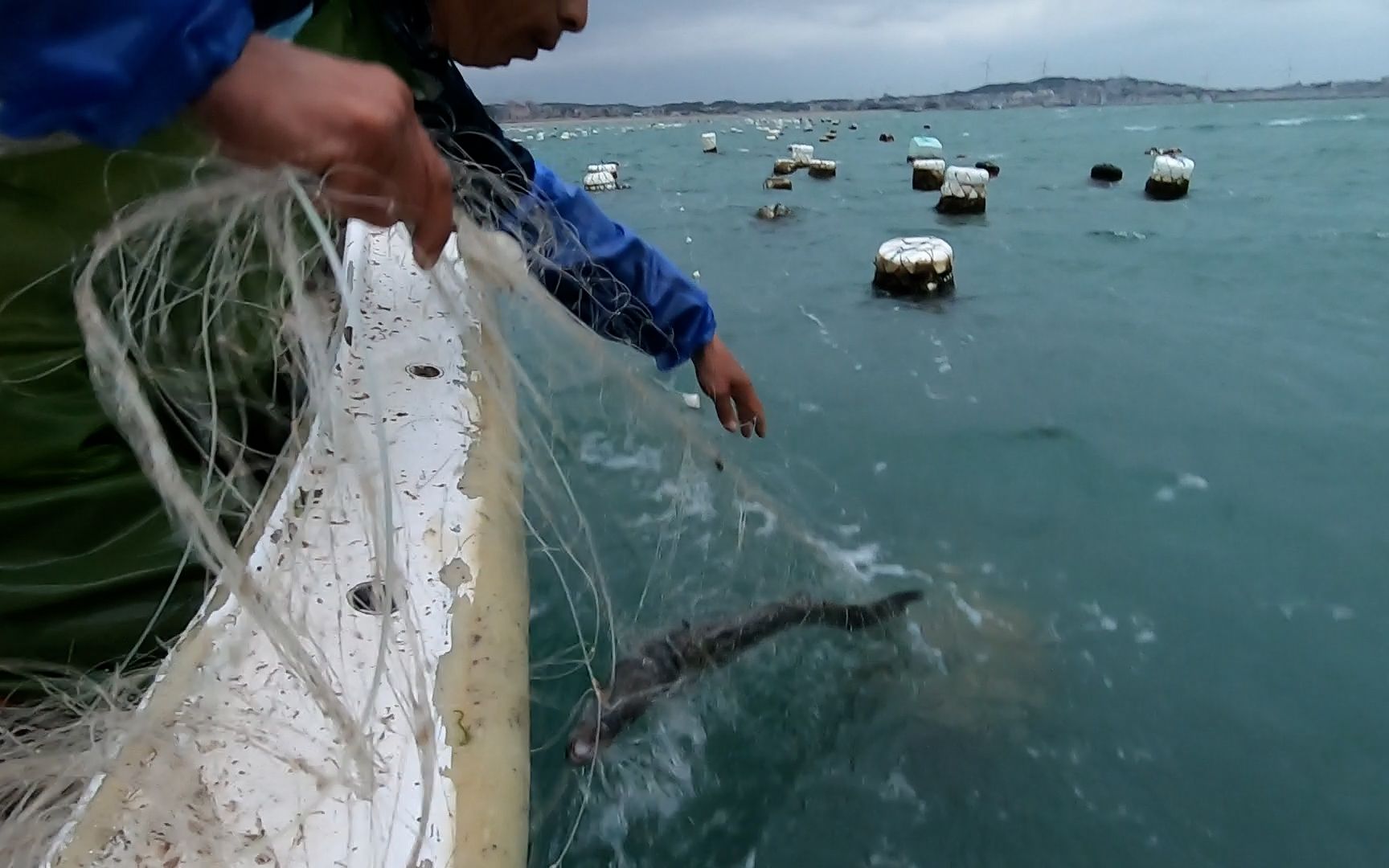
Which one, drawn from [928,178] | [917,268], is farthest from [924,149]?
[917,268]

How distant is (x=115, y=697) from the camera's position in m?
0.97

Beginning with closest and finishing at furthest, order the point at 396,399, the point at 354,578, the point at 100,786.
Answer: the point at 100,786 < the point at 354,578 < the point at 396,399

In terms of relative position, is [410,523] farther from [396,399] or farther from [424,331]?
[424,331]

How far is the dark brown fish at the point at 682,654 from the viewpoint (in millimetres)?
2338

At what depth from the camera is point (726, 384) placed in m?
1.81

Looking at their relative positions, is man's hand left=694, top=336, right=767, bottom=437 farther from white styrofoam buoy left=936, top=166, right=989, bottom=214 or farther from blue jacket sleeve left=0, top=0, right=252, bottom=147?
white styrofoam buoy left=936, top=166, right=989, bottom=214

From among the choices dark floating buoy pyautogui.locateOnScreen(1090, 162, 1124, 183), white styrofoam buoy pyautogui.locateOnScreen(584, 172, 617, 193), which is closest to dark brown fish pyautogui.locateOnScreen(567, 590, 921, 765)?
white styrofoam buoy pyautogui.locateOnScreen(584, 172, 617, 193)

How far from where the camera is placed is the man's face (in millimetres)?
1084

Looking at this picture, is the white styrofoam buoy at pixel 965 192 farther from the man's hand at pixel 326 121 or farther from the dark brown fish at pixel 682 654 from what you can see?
the man's hand at pixel 326 121

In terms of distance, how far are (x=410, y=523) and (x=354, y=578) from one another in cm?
17

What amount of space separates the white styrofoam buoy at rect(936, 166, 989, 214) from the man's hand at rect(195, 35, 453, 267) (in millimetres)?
13198

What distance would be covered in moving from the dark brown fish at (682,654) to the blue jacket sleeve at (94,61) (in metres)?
1.78

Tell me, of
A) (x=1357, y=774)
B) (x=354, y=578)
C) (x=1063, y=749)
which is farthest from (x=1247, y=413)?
(x=354, y=578)

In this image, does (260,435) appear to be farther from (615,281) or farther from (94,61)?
(94,61)
